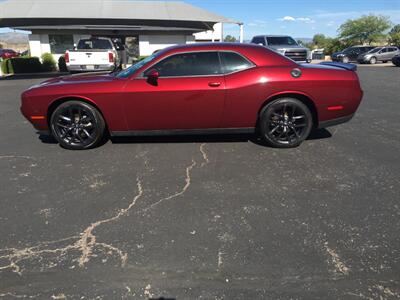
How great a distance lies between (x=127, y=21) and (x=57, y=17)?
4784 millimetres

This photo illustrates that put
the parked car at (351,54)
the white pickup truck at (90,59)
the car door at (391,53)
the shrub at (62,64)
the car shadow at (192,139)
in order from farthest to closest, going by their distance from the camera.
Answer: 1. the parked car at (351,54)
2. the car door at (391,53)
3. the shrub at (62,64)
4. the white pickup truck at (90,59)
5. the car shadow at (192,139)

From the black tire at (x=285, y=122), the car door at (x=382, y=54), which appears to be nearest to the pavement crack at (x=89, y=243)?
the black tire at (x=285, y=122)

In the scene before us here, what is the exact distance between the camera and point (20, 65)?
867 inches

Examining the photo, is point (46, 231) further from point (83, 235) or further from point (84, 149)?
point (84, 149)

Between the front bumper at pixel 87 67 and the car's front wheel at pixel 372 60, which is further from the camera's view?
the car's front wheel at pixel 372 60

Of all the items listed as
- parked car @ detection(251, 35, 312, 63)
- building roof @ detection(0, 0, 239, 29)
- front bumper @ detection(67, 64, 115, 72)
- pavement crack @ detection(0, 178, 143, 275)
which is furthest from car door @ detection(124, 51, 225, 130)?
building roof @ detection(0, 0, 239, 29)

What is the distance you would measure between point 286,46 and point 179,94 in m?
15.8

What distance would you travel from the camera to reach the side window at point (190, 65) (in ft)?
17.2

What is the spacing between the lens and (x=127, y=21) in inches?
1048

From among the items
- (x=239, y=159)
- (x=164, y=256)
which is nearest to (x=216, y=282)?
(x=164, y=256)

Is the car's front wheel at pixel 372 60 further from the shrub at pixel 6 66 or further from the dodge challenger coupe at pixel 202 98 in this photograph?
the dodge challenger coupe at pixel 202 98

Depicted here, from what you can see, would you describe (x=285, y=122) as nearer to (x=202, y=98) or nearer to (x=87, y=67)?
(x=202, y=98)

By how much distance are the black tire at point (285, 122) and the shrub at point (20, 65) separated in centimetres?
2067

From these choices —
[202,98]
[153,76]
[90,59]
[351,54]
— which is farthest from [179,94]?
[351,54]
